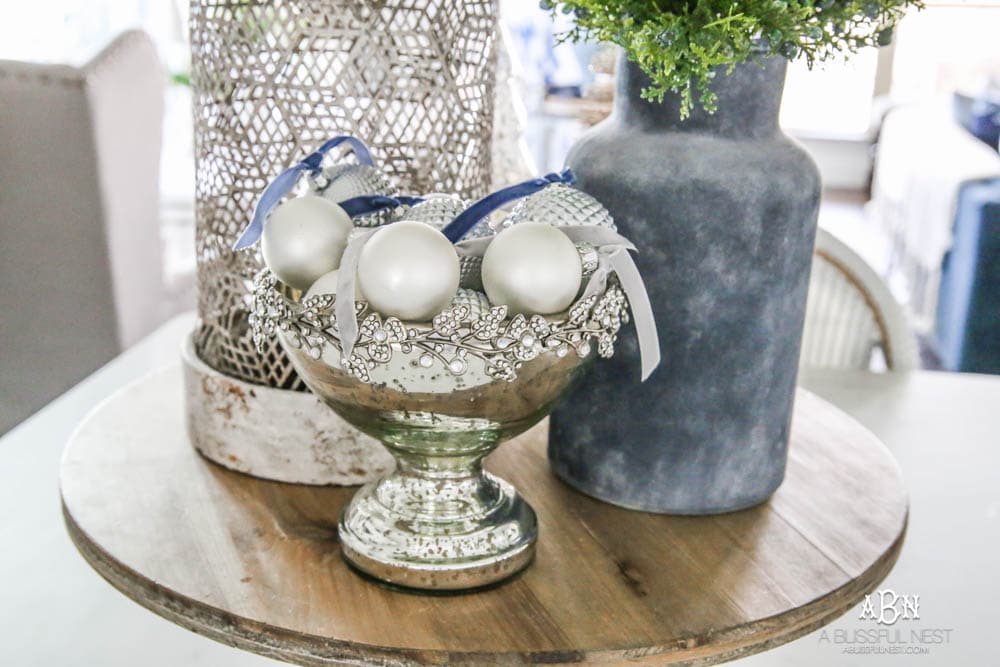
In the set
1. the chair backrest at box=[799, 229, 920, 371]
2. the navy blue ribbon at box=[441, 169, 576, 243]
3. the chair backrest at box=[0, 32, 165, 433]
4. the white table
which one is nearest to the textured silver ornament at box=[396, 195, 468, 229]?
the navy blue ribbon at box=[441, 169, 576, 243]

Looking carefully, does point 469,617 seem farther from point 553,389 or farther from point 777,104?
point 777,104

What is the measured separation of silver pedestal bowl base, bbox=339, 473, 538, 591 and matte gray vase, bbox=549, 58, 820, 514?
0.28 ft

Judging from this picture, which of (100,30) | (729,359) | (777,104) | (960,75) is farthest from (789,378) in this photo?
(960,75)

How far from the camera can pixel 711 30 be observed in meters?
0.49

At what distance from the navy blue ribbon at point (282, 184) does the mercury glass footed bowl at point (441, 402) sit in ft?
0.08

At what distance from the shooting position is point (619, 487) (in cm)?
62

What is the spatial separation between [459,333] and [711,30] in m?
0.19

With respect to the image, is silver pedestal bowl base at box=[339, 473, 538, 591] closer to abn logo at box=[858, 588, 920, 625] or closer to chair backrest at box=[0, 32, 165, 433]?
abn logo at box=[858, 588, 920, 625]

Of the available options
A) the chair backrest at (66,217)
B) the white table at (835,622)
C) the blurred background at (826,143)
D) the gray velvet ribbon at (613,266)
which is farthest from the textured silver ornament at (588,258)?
the chair backrest at (66,217)

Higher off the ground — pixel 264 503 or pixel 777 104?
pixel 777 104

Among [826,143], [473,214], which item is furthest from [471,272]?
[826,143]

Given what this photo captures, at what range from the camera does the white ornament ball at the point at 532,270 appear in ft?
1.54

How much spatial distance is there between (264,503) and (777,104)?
1.25 ft

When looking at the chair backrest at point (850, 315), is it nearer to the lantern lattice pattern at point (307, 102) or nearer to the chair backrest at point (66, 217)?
the lantern lattice pattern at point (307, 102)
